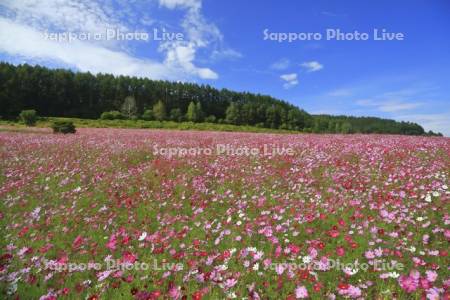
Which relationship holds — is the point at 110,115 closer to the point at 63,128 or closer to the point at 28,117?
the point at 28,117

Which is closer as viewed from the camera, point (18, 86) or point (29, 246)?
point (29, 246)

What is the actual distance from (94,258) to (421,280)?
182 inches

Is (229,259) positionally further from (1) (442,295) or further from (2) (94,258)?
(1) (442,295)

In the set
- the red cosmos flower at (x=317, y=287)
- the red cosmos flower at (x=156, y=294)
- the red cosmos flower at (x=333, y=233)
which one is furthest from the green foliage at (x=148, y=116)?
the red cosmos flower at (x=317, y=287)

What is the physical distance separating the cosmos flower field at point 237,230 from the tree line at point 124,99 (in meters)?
67.6

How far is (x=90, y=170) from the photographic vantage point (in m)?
10.6

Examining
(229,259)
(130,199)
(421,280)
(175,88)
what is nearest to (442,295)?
(421,280)

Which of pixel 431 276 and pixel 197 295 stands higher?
pixel 431 276

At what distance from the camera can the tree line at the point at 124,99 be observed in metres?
73.1

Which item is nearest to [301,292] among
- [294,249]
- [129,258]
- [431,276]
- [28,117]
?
[294,249]

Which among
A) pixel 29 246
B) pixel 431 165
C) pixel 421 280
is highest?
pixel 431 165

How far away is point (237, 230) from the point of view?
5527mm

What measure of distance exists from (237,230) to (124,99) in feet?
299

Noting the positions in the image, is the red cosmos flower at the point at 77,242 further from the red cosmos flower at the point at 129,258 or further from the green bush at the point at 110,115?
the green bush at the point at 110,115
